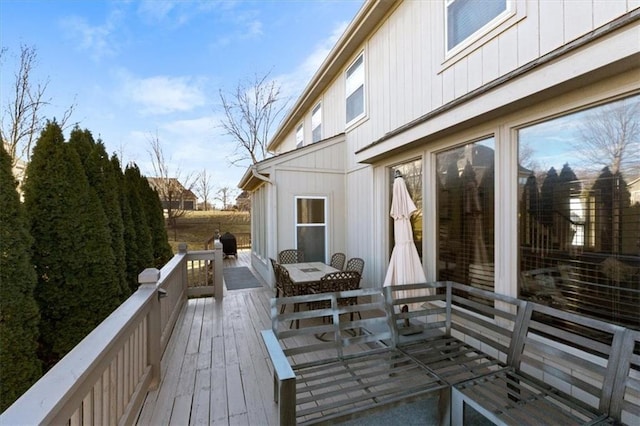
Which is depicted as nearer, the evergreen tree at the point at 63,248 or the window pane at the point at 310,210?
the evergreen tree at the point at 63,248

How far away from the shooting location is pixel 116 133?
1403 centimetres

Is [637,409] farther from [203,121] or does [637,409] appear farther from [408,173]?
[203,121]

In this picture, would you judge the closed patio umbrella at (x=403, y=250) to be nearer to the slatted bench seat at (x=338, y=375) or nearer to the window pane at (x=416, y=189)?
the window pane at (x=416, y=189)

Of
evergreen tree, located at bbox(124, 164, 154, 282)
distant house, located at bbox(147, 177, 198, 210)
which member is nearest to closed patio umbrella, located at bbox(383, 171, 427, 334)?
evergreen tree, located at bbox(124, 164, 154, 282)

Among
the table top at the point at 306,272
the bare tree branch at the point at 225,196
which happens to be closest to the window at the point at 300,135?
the table top at the point at 306,272

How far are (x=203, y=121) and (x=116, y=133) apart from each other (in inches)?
166

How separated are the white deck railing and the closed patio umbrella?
8.86 feet

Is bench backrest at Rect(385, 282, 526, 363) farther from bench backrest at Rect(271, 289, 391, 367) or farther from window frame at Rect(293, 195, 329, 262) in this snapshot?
window frame at Rect(293, 195, 329, 262)

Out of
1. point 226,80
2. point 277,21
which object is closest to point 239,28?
point 277,21

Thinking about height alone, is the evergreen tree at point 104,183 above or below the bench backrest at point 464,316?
above

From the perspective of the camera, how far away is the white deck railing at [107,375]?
1.15 m

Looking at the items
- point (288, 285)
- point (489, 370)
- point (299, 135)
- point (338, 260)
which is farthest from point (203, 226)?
point (489, 370)

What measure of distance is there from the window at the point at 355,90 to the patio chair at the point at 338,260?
9.84 feet

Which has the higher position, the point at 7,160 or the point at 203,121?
the point at 203,121
